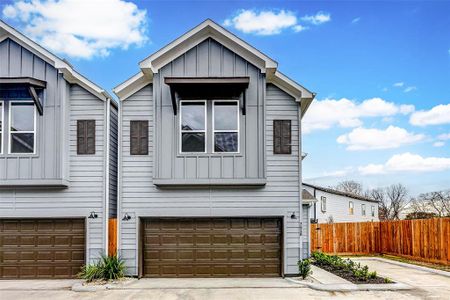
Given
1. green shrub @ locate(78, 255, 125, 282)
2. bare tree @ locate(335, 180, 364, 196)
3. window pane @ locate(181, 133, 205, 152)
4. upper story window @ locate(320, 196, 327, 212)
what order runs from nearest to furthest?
green shrub @ locate(78, 255, 125, 282)
window pane @ locate(181, 133, 205, 152)
upper story window @ locate(320, 196, 327, 212)
bare tree @ locate(335, 180, 364, 196)

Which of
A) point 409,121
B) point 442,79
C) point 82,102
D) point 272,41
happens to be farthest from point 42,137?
point 409,121

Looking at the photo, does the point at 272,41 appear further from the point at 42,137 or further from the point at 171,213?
the point at 42,137

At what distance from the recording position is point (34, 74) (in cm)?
1427

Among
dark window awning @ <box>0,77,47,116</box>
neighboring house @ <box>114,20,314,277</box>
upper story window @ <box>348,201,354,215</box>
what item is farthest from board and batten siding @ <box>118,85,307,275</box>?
upper story window @ <box>348,201,354,215</box>

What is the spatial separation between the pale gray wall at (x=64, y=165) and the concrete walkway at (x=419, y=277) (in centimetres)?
899

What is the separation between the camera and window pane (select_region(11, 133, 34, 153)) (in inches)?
556

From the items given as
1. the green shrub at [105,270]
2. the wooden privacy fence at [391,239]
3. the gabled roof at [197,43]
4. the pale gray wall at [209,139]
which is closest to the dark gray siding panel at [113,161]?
the gabled roof at [197,43]

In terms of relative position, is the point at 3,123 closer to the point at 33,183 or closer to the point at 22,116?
the point at 22,116

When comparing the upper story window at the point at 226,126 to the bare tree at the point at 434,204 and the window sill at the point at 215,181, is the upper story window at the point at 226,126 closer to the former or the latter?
the window sill at the point at 215,181

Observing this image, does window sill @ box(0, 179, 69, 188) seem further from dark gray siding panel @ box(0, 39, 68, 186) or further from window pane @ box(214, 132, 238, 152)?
window pane @ box(214, 132, 238, 152)

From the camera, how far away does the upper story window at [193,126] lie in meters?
14.1

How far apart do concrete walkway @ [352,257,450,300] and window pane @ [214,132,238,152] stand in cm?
622

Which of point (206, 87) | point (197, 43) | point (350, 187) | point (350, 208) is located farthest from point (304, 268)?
point (350, 187)

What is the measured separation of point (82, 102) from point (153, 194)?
3577 millimetres
